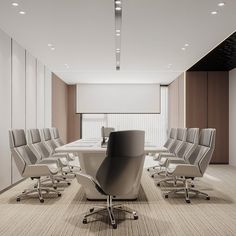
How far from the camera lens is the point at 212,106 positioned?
346 inches

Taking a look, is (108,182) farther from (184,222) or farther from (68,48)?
(68,48)

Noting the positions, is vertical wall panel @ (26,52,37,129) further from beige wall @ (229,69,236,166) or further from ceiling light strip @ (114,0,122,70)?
beige wall @ (229,69,236,166)

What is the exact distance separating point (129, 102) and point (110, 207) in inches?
321

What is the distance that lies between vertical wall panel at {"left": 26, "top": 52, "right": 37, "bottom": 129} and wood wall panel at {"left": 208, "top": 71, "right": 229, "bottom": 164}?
4886 mm

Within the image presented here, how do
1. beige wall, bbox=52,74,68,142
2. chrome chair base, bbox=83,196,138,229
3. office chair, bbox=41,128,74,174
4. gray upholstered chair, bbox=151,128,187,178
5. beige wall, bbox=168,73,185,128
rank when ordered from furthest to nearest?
beige wall, bbox=52,74,68,142 → beige wall, bbox=168,73,185,128 → office chair, bbox=41,128,74,174 → gray upholstered chair, bbox=151,128,187,178 → chrome chair base, bbox=83,196,138,229

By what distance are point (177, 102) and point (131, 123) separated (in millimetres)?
2475

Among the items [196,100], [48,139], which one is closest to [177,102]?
[196,100]

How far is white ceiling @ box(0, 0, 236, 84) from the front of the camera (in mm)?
4281

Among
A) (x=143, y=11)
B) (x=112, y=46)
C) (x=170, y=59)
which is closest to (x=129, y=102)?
(x=170, y=59)

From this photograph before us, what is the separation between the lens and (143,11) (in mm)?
4461

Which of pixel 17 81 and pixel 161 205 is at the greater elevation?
pixel 17 81

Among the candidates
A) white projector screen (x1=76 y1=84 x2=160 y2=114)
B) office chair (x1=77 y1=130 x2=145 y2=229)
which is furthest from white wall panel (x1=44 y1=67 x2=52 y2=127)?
office chair (x1=77 y1=130 x2=145 y2=229)

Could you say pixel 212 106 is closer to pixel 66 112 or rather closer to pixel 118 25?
pixel 118 25

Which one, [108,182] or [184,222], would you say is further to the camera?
[184,222]
